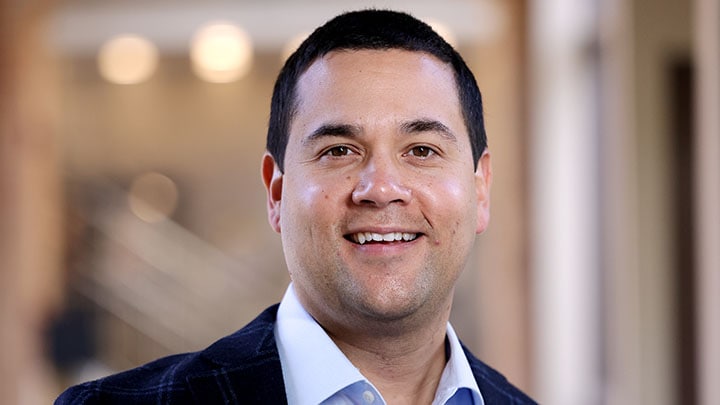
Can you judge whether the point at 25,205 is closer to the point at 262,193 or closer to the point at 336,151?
the point at 262,193

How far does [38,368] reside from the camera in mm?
6141

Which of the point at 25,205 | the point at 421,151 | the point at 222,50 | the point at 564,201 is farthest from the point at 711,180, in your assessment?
the point at 222,50

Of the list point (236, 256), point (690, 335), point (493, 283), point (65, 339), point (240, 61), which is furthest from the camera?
point (236, 256)

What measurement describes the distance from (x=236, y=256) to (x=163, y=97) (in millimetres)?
1604

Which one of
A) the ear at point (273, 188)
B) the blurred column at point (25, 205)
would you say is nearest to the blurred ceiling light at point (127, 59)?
the blurred column at point (25, 205)

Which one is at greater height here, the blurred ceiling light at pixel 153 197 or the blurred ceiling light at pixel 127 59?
the blurred ceiling light at pixel 127 59

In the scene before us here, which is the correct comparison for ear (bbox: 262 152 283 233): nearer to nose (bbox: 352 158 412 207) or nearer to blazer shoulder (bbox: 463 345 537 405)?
nose (bbox: 352 158 412 207)

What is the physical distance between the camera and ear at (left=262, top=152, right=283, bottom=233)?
1413 mm

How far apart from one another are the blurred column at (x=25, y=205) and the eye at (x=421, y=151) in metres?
5.17

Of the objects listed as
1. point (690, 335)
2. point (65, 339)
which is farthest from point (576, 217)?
point (65, 339)

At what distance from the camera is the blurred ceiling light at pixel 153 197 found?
8.83 meters

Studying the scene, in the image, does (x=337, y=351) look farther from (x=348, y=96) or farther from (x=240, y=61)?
(x=240, y=61)

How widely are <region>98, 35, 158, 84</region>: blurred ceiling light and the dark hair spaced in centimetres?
551

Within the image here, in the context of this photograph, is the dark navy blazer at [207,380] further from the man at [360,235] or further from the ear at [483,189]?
the ear at [483,189]
